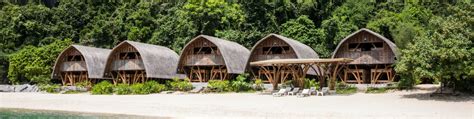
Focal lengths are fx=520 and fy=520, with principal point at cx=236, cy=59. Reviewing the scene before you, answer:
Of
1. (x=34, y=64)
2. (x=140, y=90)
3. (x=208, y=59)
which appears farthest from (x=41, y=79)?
(x=208, y=59)

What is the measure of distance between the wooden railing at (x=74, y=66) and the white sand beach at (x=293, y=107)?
11663mm

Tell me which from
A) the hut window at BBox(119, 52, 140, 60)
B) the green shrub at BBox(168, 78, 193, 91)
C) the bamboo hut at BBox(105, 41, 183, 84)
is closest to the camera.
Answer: the green shrub at BBox(168, 78, 193, 91)

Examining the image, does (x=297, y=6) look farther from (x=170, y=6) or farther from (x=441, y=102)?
(x=441, y=102)

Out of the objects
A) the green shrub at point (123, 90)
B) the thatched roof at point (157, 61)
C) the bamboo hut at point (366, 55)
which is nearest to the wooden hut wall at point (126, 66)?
the thatched roof at point (157, 61)

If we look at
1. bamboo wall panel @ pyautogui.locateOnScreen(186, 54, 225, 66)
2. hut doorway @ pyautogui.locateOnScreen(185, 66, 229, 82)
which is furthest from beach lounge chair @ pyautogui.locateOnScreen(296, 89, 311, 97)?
hut doorway @ pyautogui.locateOnScreen(185, 66, 229, 82)

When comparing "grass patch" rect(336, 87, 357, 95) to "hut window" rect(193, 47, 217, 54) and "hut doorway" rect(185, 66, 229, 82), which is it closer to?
"hut doorway" rect(185, 66, 229, 82)

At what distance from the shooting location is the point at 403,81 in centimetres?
2489

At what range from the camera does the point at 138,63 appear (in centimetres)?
3412

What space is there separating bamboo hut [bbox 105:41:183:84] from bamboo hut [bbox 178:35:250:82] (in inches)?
42.9

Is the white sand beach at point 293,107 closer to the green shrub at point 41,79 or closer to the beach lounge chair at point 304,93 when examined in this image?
the beach lounge chair at point 304,93

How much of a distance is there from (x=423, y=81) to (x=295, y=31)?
1213 centimetres

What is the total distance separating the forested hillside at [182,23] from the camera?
38594mm

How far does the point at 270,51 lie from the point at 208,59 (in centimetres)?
396

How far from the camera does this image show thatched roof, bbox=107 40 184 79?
32219 mm
